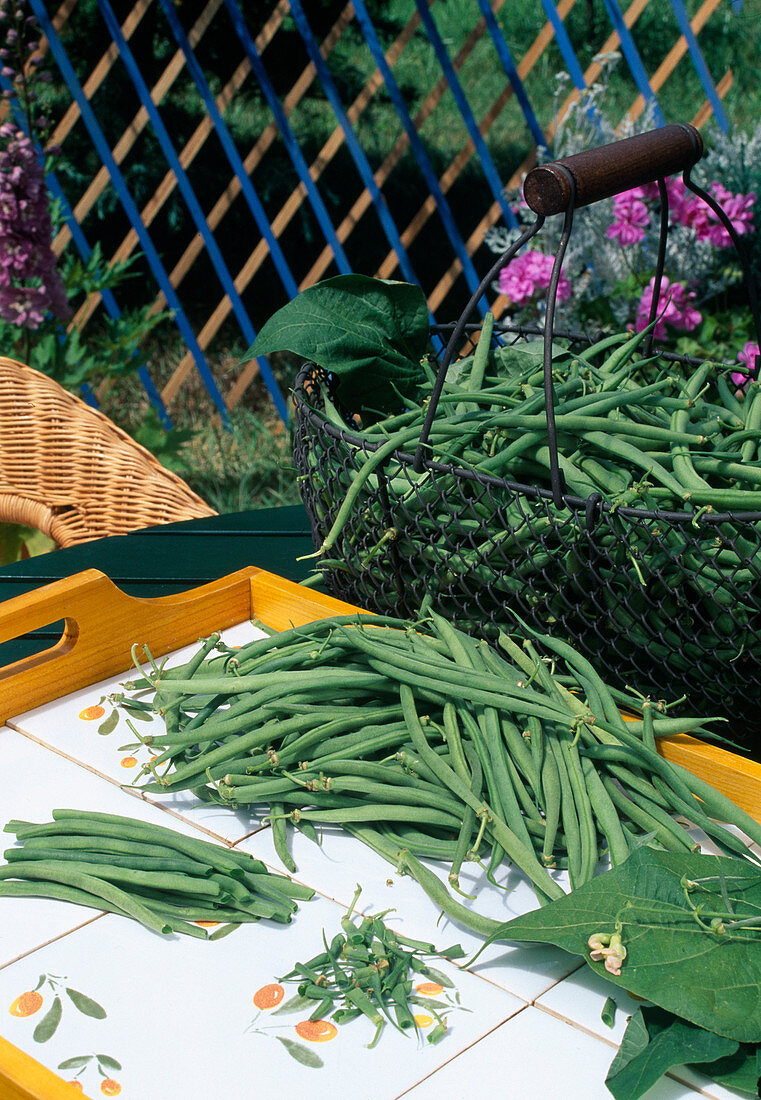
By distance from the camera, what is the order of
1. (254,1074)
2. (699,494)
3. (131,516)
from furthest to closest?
(131,516)
(699,494)
(254,1074)

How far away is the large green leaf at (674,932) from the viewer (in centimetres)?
59

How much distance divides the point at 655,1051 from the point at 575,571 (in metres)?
0.36

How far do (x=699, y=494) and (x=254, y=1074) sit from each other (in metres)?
0.48

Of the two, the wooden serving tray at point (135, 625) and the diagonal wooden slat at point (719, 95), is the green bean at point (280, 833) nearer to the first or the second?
the wooden serving tray at point (135, 625)

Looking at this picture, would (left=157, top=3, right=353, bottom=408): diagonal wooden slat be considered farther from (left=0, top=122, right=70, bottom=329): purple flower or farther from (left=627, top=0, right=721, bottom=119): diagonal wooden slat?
(left=0, top=122, right=70, bottom=329): purple flower

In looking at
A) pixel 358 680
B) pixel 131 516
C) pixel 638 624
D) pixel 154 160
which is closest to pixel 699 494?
pixel 638 624

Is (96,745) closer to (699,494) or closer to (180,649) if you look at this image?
(180,649)

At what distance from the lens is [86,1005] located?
0.64m

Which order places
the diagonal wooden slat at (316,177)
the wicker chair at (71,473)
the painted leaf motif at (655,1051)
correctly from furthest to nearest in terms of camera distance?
the diagonal wooden slat at (316,177), the wicker chair at (71,473), the painted leaf motif at (655,1051)

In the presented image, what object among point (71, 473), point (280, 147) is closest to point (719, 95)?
point (71, 473)

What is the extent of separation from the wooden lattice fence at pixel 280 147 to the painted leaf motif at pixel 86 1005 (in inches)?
109

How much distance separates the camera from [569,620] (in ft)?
3.02

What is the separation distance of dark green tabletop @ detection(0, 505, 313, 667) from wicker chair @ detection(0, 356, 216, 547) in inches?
10.8

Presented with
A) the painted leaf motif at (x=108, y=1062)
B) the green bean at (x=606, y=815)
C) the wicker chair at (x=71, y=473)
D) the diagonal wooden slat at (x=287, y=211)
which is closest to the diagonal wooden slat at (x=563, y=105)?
the diagonal wooden slat at (x=287, y=211)
